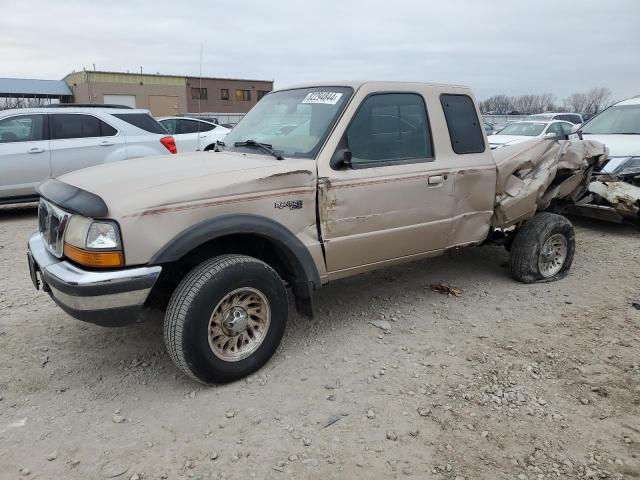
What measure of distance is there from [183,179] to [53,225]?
0.93m

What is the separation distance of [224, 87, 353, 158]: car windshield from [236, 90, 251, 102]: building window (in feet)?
180

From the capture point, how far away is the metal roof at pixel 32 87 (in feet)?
144

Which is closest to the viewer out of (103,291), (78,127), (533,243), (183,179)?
(103,291)

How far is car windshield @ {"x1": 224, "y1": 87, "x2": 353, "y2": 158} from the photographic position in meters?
3.59

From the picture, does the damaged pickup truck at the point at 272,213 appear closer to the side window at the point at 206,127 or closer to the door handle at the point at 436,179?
the door handle at the point at 436,179

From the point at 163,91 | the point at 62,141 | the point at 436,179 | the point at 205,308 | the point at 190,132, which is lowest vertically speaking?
the point at 205,308

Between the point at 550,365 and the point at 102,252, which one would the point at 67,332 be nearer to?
the point at 102,252

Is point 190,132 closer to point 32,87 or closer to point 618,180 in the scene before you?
point 618,180

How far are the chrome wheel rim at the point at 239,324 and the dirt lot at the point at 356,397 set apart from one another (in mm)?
233

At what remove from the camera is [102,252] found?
2.72 m

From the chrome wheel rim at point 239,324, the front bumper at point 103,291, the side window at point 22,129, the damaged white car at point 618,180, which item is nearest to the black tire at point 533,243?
the damaged white car at point 618,180

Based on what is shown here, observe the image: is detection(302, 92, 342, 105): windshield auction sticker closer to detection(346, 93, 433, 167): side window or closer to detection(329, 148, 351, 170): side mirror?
detection(346, 93, 433, 167): side window

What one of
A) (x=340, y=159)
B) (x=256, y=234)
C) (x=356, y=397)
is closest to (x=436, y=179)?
(x=340, y=159)

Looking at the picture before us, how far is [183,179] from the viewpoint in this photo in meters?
3.02
